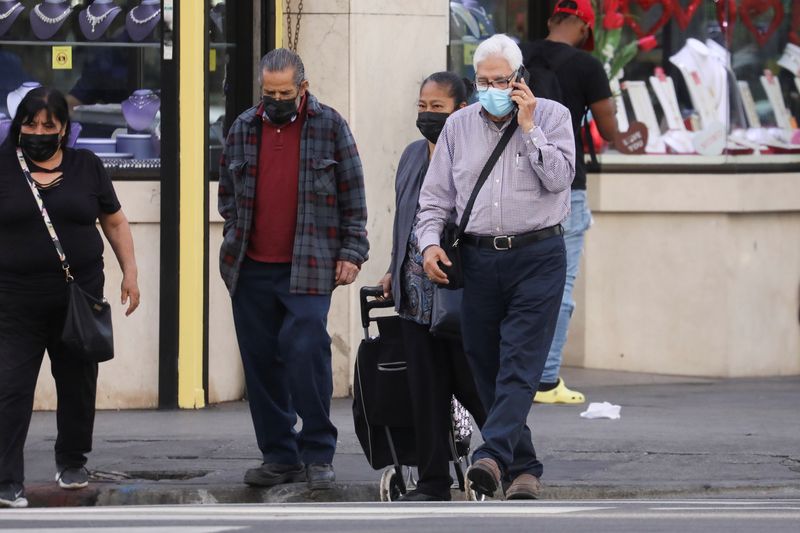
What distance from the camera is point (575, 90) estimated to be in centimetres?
938

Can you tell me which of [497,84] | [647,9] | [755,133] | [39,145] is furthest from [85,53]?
[755,133]

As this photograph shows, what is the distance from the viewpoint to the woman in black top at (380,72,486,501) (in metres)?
7.19

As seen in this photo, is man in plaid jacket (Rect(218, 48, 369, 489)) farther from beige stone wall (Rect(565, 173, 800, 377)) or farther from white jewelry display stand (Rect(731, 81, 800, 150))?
white jewelry display stand (Rect(731, 81, 800, 150))

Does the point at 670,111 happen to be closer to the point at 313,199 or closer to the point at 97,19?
the point at 97,19

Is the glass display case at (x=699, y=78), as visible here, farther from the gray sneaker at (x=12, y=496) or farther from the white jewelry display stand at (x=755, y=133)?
the gray sneaker at (x=12, y=496)

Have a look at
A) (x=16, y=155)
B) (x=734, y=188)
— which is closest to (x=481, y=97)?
(x=16, y=155)

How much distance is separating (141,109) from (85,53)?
1.35 ft

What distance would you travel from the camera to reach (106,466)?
26.6 feet

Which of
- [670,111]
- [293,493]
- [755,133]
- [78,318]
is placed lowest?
[293,493]

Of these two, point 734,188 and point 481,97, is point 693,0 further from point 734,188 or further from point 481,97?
point 481,97

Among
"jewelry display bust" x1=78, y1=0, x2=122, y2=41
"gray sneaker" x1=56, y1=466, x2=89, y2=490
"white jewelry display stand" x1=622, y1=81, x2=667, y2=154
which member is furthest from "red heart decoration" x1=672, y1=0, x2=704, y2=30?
"gray sneaker" x1=56, y1=466, x2=89, y2=490

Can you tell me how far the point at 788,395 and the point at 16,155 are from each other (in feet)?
15.8

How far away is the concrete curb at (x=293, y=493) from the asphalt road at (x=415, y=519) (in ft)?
3.95

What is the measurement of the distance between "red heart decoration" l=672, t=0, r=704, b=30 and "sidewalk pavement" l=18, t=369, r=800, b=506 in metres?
2.17
